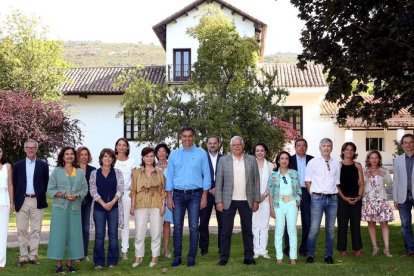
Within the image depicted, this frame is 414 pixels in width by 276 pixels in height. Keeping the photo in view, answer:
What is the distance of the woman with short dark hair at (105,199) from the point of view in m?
9.48

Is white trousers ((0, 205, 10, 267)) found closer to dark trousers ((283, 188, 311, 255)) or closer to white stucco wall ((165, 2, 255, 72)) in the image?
dark trousers ((283, 188, 311, 255))

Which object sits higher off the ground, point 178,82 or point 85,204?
point 178,82

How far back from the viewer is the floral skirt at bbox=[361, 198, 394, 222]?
10.4 meters

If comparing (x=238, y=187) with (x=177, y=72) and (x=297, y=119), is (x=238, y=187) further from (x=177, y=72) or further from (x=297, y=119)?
(x=297, y=119)

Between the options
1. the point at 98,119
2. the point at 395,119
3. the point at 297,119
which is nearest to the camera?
the point at 395,119

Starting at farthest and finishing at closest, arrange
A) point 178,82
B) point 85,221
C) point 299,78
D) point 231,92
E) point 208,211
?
point 299,78, point 178,82, point 231,92, point 208,211, point 85,221

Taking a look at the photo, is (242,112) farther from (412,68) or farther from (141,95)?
(412,68)

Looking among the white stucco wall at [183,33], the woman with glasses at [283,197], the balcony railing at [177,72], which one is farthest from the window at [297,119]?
the woman with glasses at [283,197]

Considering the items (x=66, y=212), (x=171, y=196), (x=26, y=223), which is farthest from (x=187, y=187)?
(x=26, y=223)

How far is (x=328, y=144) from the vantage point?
9680 millimetres

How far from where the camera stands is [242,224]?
968 centimetres

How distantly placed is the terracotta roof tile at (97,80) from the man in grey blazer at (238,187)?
27246 millimetres

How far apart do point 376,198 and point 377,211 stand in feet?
0.72

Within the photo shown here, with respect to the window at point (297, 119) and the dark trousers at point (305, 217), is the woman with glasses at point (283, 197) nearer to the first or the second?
the dark trousers at point (305, 217)
